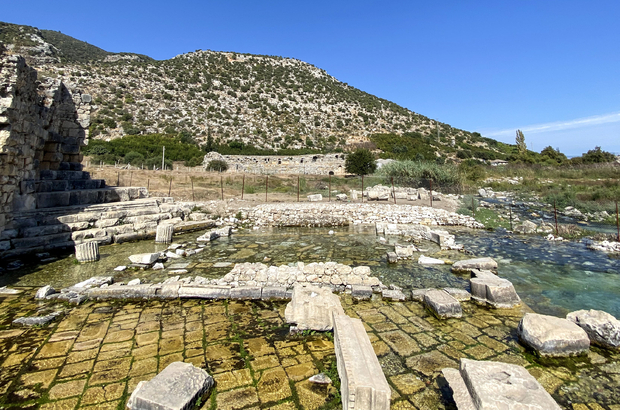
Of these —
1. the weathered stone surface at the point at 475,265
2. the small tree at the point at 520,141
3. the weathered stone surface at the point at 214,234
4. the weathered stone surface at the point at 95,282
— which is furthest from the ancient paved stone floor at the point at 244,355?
the small tree at the point at 520,141

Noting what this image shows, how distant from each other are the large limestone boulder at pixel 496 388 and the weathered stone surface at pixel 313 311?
1648 mm

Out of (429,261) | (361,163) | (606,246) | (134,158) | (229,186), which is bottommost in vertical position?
(429,261)

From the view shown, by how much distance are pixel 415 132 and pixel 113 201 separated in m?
53.2

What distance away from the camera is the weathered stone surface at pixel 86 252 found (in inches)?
292

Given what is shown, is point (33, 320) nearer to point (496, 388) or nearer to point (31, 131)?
point (496, 388)

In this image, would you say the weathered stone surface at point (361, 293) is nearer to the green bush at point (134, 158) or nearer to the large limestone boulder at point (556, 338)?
the large limestone boulder at point (556, 338)

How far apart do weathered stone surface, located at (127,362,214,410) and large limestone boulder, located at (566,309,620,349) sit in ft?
15.9

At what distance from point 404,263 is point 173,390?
20.0 ft

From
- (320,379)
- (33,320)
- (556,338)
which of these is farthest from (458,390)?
(33,320)

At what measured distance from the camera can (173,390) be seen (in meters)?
2.69

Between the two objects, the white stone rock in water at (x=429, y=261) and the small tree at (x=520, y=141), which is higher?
the small tree at (x=520, y=141)

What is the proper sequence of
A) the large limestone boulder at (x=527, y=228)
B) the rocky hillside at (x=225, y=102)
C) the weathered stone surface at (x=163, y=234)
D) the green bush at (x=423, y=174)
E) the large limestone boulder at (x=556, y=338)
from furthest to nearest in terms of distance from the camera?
the rocky hillside at (x=225, y=102) → the green bush at (x=423, y=174) → the large limestone boulder at (x=527, y=228) → the weathered stone surface at (x=163, y=234) → the large limestone boulder at (x=556, y=338)

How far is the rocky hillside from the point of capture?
40.8m

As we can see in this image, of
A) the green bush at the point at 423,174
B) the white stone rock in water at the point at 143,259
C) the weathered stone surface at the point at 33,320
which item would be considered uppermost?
the green bush at the point at 423,174
